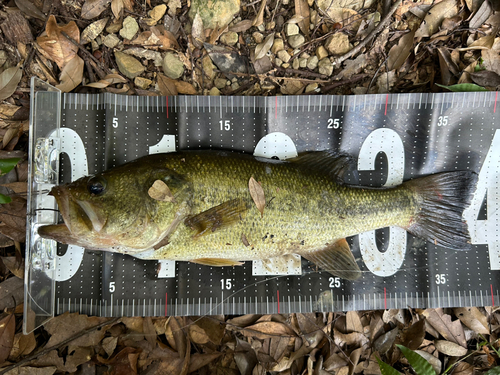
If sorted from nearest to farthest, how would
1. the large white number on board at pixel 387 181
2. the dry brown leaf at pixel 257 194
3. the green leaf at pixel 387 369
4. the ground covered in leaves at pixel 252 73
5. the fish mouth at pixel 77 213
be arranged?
the fish mouth at pixel 77 213 < the dry brown leaf at pixel 257 194 < the green leaf at pixel 387 369 < the ground covered in leaves at pixel 252 73 < the large white number on board at pixel 387 181

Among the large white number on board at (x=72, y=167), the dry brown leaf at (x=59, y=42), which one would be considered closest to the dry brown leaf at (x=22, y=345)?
the large white number on board at (x=72, y=167)

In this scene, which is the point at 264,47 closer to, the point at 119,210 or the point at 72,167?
the point at 119,210

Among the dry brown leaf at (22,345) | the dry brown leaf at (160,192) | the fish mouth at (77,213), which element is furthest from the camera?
the dry brown leaf at (22,345)

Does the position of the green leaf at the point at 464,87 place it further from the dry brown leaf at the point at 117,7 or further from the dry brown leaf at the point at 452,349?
the dry brown leaf at the point at 117,7

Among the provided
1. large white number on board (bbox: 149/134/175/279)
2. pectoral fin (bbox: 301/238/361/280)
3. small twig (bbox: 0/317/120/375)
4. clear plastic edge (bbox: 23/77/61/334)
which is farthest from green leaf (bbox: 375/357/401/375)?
clear plastic edge (bbox: 23/77/61/334)

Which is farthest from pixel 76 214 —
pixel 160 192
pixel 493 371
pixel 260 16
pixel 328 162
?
pixel 493 371
